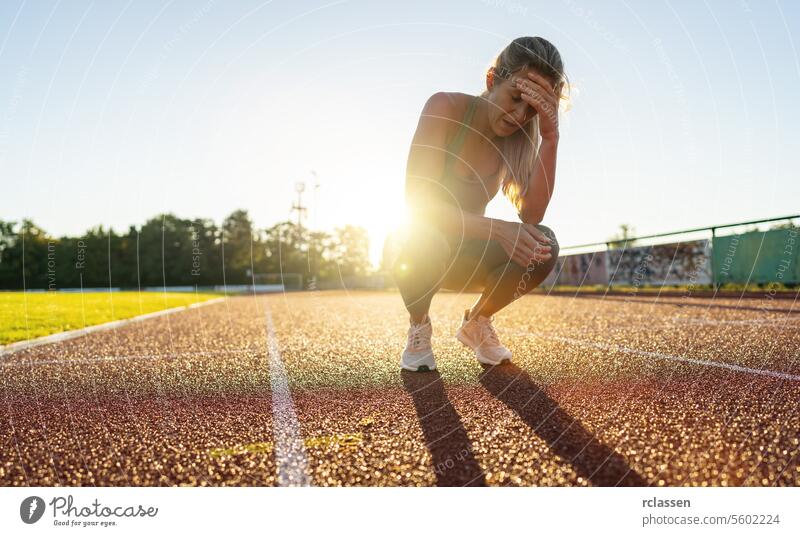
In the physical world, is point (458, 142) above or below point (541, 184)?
above

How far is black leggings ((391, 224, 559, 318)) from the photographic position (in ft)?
9.30

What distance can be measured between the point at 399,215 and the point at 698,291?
11119mm

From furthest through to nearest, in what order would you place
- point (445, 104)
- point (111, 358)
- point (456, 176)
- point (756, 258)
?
point (756, 258)
point (111, 358)
point (456, 176)
point (445, 104)

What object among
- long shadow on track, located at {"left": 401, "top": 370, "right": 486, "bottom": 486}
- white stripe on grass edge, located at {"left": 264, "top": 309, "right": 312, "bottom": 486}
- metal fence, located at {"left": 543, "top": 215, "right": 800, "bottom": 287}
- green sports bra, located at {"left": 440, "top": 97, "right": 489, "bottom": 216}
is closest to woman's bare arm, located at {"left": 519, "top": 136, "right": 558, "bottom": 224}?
green sports bra, located at {"left": 440, "top": 97, "right": 489, "bottom": 216}

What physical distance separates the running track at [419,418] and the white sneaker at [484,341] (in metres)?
0.09

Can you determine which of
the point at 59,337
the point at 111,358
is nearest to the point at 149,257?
the point at 59,337

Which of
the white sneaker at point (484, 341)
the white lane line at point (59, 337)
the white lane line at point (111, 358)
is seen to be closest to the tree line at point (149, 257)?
the white lane line at point (59, 337)

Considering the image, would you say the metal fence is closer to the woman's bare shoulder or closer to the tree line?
the woman's bare shoulder

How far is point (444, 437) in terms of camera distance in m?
1.64

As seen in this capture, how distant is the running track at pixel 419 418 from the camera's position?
137 cm

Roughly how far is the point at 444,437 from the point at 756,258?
40.5 feet

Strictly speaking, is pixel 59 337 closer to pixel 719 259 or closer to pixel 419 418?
pixel 419 418

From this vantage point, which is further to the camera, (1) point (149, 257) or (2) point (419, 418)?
(1) point (149, 257)

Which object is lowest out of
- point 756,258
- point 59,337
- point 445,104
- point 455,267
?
point 59,337
